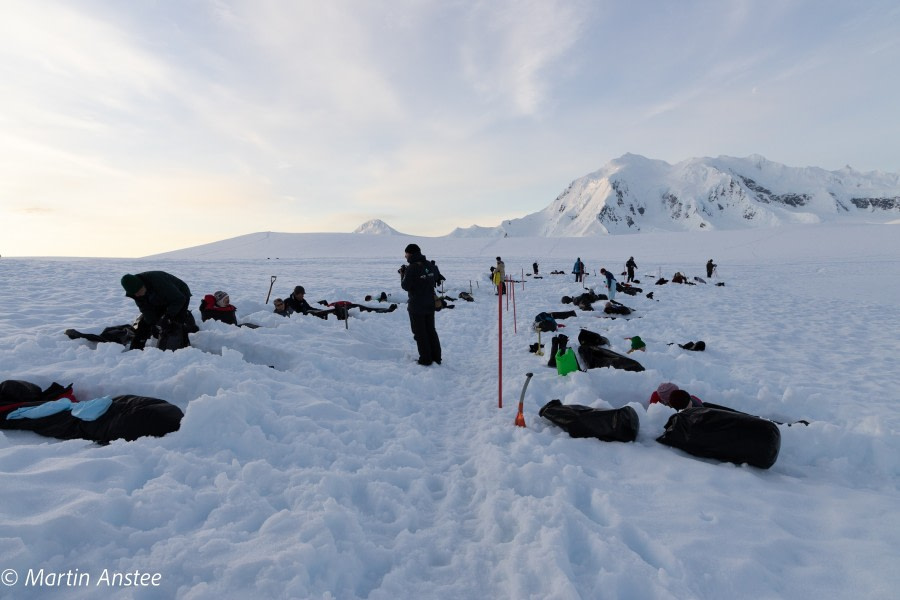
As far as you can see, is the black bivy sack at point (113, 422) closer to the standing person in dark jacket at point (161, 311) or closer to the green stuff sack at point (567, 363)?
the standing person in dark jacket at point (161, 311)

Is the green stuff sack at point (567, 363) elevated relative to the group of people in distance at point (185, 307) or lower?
Result: lower

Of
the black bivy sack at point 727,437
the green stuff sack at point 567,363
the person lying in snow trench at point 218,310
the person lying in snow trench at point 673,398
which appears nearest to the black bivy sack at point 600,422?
the black bivy sack at point 727,437

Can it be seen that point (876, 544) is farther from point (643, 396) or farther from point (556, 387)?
point (556, 387)

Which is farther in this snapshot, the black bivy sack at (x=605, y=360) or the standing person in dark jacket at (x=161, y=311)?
the black bivy sack at (x=605, y=360)

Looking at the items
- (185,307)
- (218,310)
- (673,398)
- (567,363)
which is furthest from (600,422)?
(218,310)

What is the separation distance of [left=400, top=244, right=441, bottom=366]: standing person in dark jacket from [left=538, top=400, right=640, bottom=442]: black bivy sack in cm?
319

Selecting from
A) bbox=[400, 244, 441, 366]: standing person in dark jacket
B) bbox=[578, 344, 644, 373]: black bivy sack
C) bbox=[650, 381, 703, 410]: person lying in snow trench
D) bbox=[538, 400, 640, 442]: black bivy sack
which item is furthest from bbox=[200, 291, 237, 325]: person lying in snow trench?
bbox=[650, 381, 703, 410]: person lying in snow trench

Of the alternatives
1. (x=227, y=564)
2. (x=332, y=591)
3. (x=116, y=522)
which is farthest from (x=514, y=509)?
(x=116, y=522)

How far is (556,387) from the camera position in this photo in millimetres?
5742

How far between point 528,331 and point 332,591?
9.17 m

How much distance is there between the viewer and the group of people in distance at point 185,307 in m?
6.09

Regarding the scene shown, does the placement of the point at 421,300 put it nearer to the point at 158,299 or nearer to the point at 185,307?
the point at 185,307

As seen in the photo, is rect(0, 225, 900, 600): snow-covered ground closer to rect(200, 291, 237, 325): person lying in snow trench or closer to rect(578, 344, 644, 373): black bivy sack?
rect(578, 344, 644, 373): black bivy sack

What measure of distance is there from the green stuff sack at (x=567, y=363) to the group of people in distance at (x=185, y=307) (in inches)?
82.1
